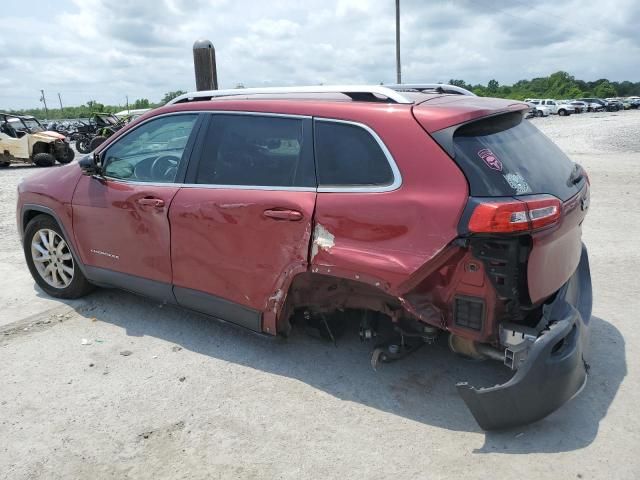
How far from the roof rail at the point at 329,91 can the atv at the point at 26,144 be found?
54.3ft

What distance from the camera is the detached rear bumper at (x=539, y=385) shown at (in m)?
2.70

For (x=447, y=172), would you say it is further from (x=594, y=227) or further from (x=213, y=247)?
(x=594, y=227)

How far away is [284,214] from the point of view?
3.29 m

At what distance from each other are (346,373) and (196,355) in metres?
1.11

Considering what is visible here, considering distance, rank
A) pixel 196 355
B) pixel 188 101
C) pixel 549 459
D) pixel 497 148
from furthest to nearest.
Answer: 1. pixel 188 101
2. pixel 196 355
3. pixel 497 148
4. pixel 549 459

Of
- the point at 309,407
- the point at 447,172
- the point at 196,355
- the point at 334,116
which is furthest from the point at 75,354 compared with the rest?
the point at 447,172

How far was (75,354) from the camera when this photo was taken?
390cm

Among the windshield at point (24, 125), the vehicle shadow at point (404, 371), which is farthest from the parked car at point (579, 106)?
the vehicle shadow at point (404, 371)

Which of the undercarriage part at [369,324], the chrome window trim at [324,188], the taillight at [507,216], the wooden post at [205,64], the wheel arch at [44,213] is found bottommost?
the undercarriage part at [369,324]

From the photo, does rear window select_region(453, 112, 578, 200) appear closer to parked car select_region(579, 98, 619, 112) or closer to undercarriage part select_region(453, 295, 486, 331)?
undercarriage part select_region(453, 295, 486, 331)

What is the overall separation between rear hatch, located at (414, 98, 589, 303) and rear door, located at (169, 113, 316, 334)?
878mm

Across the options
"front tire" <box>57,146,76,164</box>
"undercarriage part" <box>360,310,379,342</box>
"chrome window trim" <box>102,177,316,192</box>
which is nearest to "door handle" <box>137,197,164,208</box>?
"chrome window trim" <box>102,177,316,192</box>

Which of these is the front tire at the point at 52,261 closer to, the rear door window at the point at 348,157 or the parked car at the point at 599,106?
the rear door window at the point at 348,157

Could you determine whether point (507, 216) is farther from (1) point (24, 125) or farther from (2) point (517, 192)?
(1) point (24, 125)
